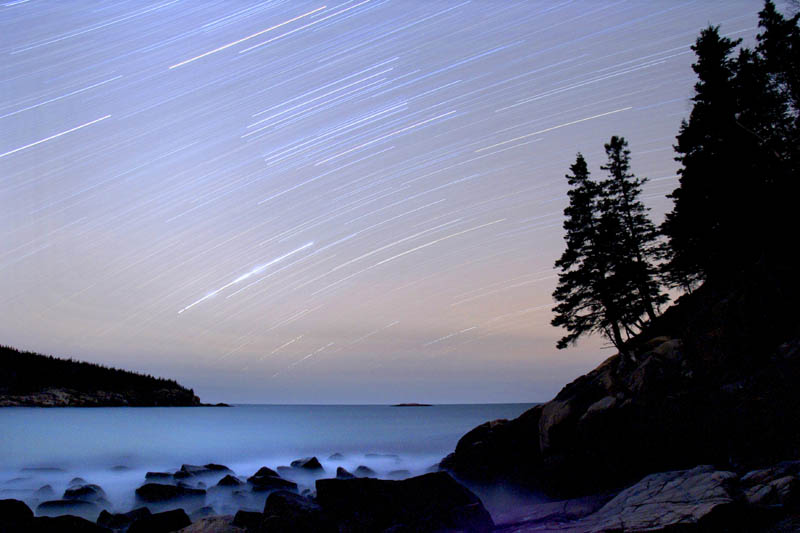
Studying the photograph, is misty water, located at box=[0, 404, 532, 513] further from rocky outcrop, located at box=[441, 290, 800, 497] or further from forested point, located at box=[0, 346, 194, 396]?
forested point, located at box=[0, 346, 194, 396]

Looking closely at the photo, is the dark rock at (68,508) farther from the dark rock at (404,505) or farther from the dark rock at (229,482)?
the dark rock at (404,505)

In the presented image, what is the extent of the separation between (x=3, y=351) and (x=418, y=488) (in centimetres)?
18820

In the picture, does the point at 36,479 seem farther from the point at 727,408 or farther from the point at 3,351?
the point at 3,351

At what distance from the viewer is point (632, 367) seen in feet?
61.3

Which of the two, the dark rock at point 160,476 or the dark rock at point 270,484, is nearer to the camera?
the dark rock at point 270,484

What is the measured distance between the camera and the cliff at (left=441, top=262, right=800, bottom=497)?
13.7 metres

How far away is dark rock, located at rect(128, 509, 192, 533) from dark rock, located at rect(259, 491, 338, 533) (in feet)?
9.39

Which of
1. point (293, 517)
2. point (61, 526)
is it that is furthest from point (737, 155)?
point (61, 526)

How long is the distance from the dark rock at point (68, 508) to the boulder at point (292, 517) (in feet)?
43.8

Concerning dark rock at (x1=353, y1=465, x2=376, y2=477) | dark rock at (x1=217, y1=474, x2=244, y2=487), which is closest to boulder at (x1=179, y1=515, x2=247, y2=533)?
dark rock at (x1=217, y1=474, x2=244, y2=487)

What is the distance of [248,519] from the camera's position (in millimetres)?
12945

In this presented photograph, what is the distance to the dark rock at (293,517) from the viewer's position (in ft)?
38.6

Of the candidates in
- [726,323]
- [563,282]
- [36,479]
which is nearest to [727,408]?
[726,323]

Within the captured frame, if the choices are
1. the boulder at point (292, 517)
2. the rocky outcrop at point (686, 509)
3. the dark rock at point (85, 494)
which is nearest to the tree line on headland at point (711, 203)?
the rocky outcrop at point (686, 509)
